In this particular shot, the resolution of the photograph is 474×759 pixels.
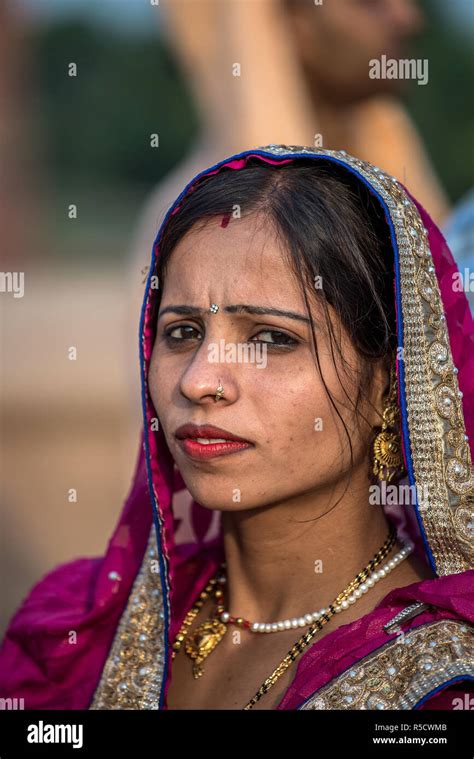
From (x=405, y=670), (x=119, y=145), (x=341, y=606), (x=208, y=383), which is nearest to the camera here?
(x=405, y=670)

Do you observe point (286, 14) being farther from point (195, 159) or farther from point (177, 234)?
point (177, 234)

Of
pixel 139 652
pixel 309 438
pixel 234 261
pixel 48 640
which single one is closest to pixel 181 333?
pixel 234 261

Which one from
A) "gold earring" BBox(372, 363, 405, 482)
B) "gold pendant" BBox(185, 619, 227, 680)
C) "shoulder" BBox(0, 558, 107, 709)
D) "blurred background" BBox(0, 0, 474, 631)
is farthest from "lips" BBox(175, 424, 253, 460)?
"blurred background" BBox(0, 0, 474, 631)

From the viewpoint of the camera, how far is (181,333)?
2166mm

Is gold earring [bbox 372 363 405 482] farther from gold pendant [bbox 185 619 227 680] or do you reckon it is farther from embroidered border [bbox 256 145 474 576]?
gold pendant [bbox 185 619 227 680]

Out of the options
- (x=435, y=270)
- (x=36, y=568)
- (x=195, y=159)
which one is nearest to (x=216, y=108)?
(x=195, y=159)

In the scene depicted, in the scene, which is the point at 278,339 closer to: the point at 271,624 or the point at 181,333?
the point at 181,333

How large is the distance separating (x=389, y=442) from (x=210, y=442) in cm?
40

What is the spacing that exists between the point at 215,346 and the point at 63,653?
0.94 m

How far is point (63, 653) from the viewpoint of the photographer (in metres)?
2.46

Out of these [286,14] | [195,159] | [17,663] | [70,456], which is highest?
[286,14]

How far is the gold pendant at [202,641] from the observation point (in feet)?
7.55

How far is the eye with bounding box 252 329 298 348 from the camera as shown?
202 cm

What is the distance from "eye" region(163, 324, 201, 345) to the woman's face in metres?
0.07
